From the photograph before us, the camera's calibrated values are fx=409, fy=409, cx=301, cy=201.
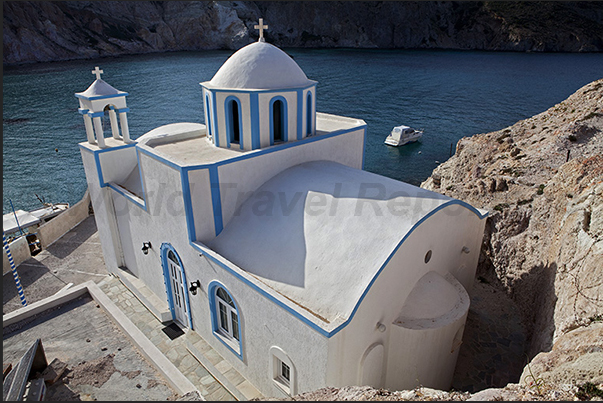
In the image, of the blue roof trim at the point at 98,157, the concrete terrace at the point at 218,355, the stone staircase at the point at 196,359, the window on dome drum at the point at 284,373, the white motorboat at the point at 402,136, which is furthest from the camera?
the white motorboat at the point at 402,136

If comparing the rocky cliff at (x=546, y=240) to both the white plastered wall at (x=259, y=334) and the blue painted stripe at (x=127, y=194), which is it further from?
the blue painted stripe at (x=127, y=194)

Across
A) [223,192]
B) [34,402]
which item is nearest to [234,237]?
[223,192]

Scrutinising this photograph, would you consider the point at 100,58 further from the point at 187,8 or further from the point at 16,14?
the point at 187,8

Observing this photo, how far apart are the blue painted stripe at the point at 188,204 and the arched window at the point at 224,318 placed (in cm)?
131

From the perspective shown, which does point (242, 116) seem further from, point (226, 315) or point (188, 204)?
point (226, 315)

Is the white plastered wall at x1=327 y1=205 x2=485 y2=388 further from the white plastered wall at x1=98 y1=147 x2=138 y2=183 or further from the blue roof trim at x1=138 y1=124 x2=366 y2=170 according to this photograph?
the white plastered wall at x1=98 y1=147 x2=138 y2=183

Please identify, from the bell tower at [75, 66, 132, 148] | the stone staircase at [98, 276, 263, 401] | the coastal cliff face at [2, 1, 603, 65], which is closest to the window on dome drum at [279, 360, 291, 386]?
the stone staircase at [98, 276, 263, 401]

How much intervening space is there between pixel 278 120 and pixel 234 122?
47.0 inches

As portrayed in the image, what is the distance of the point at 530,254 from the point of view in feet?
39.0

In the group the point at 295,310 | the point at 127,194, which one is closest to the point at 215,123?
the point at 127,194

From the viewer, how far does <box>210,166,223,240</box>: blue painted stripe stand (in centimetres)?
952

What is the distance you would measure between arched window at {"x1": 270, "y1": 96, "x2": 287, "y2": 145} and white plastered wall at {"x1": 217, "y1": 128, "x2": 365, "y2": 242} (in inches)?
23.8

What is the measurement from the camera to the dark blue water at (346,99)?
3353 centimetres

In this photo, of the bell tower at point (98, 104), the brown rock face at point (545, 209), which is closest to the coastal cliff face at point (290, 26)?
the bell tower at point (98, 104)
